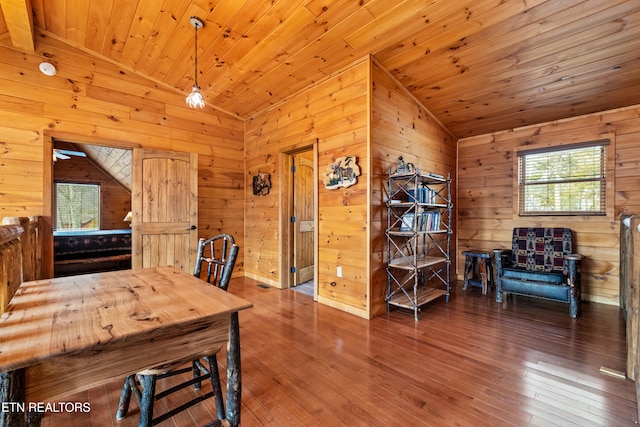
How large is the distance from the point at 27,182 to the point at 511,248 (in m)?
6.38

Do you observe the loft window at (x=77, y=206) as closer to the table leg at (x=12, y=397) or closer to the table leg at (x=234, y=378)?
the table leg at (x=234, y=378)

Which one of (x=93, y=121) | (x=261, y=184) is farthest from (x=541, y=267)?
(x=93, y=121)

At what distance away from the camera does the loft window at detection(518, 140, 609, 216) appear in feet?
11.7

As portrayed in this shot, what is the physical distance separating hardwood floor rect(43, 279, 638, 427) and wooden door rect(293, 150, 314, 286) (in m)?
1.31

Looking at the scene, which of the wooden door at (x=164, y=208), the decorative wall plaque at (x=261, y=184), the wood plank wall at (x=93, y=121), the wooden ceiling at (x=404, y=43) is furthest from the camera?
the decorative wall plaque at (x=261, y=184)

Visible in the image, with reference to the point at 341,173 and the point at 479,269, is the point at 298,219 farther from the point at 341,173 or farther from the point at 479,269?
the point at 479,269

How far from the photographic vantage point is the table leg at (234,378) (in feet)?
4.12

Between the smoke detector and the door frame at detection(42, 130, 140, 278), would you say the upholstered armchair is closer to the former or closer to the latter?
the door frame at detection(42, 130, 140, 278)

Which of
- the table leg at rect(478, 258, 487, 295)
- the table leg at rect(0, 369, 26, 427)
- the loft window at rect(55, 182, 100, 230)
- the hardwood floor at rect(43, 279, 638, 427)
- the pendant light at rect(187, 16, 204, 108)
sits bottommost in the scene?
the hardwood floor at rect(43, 279, 638, 427)

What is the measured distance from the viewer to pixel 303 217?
4.53 metres

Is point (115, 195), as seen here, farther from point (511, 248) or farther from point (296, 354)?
point (511, 248)

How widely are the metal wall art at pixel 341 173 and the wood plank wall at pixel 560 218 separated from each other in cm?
254

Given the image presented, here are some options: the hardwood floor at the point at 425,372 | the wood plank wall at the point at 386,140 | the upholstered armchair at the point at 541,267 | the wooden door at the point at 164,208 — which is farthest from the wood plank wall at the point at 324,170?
the upholstered armchair at the point at 541,267

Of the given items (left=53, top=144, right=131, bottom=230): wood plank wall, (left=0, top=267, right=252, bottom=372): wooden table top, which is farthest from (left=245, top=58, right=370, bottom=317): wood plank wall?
(left=53, top=144, right=131, bottom=230): wood plank wall
